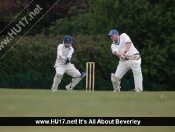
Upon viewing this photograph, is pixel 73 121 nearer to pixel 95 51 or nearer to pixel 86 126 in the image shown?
pixel 86 126

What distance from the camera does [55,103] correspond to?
43.9 feet

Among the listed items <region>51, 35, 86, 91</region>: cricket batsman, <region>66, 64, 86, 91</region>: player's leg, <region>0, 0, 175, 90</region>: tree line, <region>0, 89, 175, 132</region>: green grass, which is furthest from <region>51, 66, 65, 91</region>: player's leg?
<region>0, 0, 175, 90</region>: tree line

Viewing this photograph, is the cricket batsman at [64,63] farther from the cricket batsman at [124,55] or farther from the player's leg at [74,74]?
the cricket batsman at [124,55]

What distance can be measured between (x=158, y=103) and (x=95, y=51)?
26.0 metres

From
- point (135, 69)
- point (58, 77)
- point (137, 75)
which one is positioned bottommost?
point (137, 75)

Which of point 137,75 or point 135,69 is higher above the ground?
point 135,69

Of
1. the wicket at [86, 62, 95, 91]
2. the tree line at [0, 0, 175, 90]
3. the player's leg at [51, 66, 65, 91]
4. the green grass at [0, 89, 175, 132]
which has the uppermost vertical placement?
the tree line at [0, 0, 175, 90]

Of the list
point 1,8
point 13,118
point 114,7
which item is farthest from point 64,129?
point 1,8

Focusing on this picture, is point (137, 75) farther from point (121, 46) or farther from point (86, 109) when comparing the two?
point (86, 109)

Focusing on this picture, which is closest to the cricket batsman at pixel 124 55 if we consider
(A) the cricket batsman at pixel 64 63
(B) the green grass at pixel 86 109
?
(A) the cricket batsman at pixel 64 63

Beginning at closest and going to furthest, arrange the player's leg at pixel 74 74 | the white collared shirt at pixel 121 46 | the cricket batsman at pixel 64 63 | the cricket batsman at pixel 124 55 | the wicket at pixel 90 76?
the cricket batsman at pixel 124 55, the white collared shirt at pixel 121 46, the cricket batsman at pixel 64 63, the player's leg at pixel 74 74, the wicket at pixel 90 76

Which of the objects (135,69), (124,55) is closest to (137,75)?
(135,69)

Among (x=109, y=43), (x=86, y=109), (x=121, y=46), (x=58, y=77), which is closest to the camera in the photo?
(x=86, y=109)

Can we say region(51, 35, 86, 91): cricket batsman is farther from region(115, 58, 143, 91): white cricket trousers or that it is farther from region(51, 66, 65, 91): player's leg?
region(115, 58, 143, 91): white cricket trousers
